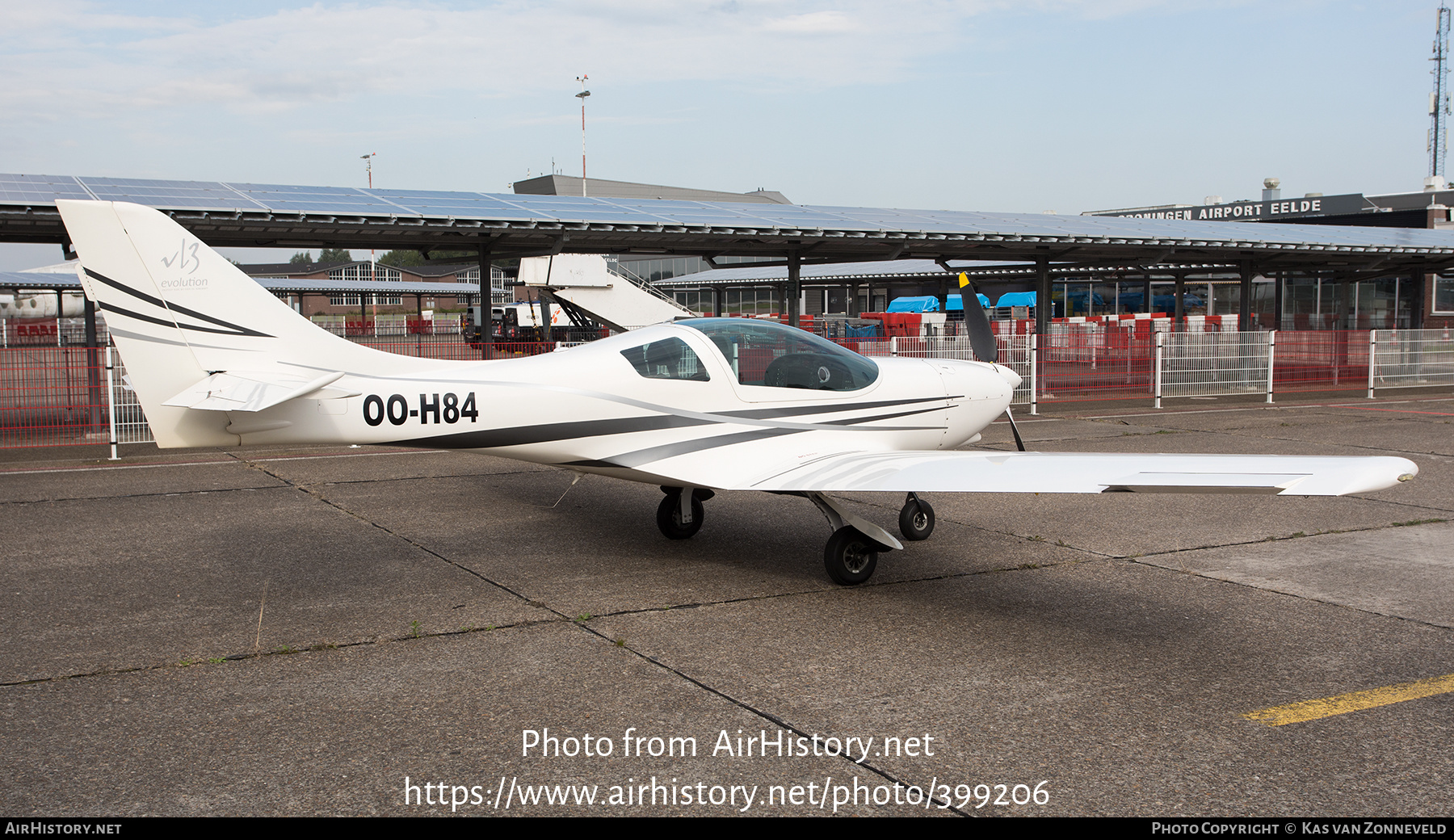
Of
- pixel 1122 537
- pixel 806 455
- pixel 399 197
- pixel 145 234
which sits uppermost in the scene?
pixel 399 197

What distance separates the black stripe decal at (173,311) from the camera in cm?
697

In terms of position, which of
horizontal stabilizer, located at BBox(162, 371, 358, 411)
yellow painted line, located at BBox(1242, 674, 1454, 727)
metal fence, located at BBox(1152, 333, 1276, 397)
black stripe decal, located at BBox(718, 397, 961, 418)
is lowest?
yellow painted line, located at BBox(1242, 674, 1454, 727)

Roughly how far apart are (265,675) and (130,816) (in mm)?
1639

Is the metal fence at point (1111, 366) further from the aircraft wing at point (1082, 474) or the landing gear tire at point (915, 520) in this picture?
the aircraft wing at point (1082, 474)

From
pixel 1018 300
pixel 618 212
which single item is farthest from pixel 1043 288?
pixel 1018 300

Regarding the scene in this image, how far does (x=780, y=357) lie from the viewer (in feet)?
26.7

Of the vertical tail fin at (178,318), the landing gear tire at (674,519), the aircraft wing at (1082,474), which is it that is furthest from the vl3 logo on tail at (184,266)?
the landing gear tire at (674,519)

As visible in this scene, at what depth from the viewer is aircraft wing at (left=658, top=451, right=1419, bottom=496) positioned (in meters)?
5.40

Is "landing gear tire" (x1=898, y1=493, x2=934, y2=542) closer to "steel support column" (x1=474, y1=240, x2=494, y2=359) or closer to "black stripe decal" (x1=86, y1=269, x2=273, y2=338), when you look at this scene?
"black stripe decal" (x1=86, y1=269, x2=273, y2=338)

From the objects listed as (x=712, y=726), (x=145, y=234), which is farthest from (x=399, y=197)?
(x=712, y=726)

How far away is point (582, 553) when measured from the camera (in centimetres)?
838

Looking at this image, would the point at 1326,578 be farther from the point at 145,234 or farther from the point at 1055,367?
the point at 1055,367

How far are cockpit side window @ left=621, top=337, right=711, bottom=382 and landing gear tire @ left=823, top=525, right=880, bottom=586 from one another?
1598 millimetres

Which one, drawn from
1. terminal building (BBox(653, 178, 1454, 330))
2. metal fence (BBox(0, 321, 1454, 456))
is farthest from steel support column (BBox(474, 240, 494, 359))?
terminal building (BBox(653, 178, 1454, 330))
